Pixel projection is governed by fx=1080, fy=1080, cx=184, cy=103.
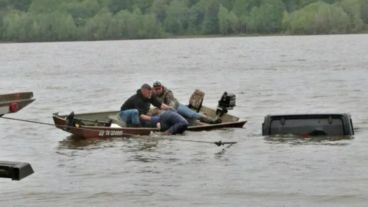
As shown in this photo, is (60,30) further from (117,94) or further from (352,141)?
(352,141)

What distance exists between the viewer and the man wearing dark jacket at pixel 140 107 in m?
24.4

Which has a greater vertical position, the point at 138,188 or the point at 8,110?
the point at 8,110

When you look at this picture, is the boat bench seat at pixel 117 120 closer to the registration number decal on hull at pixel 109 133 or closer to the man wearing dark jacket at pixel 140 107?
the man wearing dark jacket at pixel 140 107

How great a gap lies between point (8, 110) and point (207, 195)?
521 cm

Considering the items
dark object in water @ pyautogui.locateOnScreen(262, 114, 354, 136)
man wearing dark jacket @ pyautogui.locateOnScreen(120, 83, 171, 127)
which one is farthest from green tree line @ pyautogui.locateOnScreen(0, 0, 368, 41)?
dark object in water @ pyautogui.locateOnScreen(262, 114, 354, 136)

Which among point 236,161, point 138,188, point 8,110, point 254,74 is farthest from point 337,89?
point 8,110

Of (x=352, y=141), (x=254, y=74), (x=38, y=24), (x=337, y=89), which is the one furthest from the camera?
(x=38, y=24)

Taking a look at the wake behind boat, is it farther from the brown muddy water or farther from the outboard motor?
the brown muddy water

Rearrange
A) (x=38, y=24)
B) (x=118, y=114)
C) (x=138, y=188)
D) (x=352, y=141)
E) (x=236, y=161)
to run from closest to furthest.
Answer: (x=138, y=188), (x=236, y=161), (x=352, y=141), (x=118, y=114), (x=38, y=24)

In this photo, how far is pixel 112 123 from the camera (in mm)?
25219

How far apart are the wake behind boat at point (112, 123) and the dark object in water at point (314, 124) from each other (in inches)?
91.9

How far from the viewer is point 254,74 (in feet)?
221

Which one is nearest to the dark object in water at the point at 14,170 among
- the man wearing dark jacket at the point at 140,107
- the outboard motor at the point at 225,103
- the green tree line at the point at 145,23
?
the man wearing dark jacket at the point at 140,107

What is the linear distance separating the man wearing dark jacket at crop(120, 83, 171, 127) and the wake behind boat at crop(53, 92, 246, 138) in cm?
26
